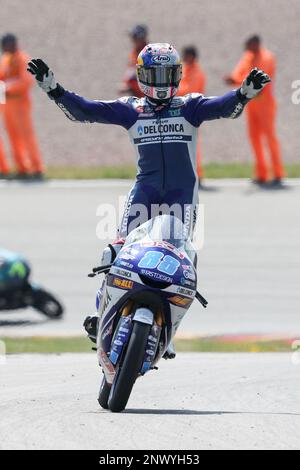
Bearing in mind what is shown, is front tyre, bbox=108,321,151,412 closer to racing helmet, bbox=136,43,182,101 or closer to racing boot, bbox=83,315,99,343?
racing boot, bbox=83,315,99,343

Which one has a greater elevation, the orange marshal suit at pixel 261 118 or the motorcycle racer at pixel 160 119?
the motorcycle racer at pixel 160 119

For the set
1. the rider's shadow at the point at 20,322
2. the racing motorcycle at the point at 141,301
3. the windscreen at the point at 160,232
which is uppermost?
the windscreen at the point at 160,232

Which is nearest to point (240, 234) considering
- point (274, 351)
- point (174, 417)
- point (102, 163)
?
point (274, 351)

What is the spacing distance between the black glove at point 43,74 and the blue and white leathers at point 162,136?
9 centimetres

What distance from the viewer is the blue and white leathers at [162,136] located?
778 centimetres

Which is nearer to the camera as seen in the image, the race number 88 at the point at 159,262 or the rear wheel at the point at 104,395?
the race number 88 at the point at 159,262

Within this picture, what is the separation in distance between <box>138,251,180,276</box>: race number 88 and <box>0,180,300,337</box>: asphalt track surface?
459cm

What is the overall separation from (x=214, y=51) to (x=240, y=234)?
845cm

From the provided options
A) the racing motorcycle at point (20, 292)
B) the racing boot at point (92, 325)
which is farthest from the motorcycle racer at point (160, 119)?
the racing motorcycle at point (20, 292)

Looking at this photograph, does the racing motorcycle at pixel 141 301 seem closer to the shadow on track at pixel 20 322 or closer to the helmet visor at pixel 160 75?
the helmet visor at pixel 160 75

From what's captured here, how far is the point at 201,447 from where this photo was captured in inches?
231

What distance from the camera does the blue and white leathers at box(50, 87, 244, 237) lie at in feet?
25.5

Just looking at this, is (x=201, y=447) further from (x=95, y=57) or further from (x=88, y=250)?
(x=95, y=57)

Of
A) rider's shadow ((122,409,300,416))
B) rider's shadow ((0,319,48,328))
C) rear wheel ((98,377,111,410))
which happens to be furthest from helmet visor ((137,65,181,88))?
rider's shadow ((0,319,48,328))
